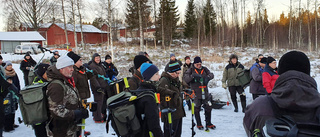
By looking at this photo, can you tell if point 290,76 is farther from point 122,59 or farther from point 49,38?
point 49,38

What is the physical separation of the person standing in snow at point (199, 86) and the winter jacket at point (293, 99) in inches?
157

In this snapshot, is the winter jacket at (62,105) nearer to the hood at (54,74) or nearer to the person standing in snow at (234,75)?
the hood at (54,74)

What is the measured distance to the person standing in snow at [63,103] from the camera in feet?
9.20

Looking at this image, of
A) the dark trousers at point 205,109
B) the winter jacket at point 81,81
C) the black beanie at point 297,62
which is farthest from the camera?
the dark trousers at point 205,109

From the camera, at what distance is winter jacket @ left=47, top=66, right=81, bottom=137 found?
2.80 metres

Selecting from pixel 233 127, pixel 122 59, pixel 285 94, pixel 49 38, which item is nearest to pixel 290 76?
pixel 285 94

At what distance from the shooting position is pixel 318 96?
4.86 feet

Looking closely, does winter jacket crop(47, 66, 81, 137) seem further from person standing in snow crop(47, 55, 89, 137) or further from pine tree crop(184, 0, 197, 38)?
pine tree crop(184, 0, 197, 38)

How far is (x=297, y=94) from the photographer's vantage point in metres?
1.45

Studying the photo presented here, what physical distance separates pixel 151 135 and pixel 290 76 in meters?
1.69

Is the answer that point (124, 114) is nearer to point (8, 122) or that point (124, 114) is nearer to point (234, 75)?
point (8, 122)

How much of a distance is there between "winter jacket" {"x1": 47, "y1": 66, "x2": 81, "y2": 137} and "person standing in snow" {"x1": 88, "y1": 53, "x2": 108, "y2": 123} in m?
2.88

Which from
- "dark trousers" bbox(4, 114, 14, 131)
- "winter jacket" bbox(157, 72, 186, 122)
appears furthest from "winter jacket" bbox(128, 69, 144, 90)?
"dark trousers" bbox(4, 114, 14, 131)

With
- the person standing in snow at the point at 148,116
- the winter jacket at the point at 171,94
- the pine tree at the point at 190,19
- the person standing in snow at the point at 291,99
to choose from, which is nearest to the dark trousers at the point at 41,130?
the person standing in snow at the point at 148,116
